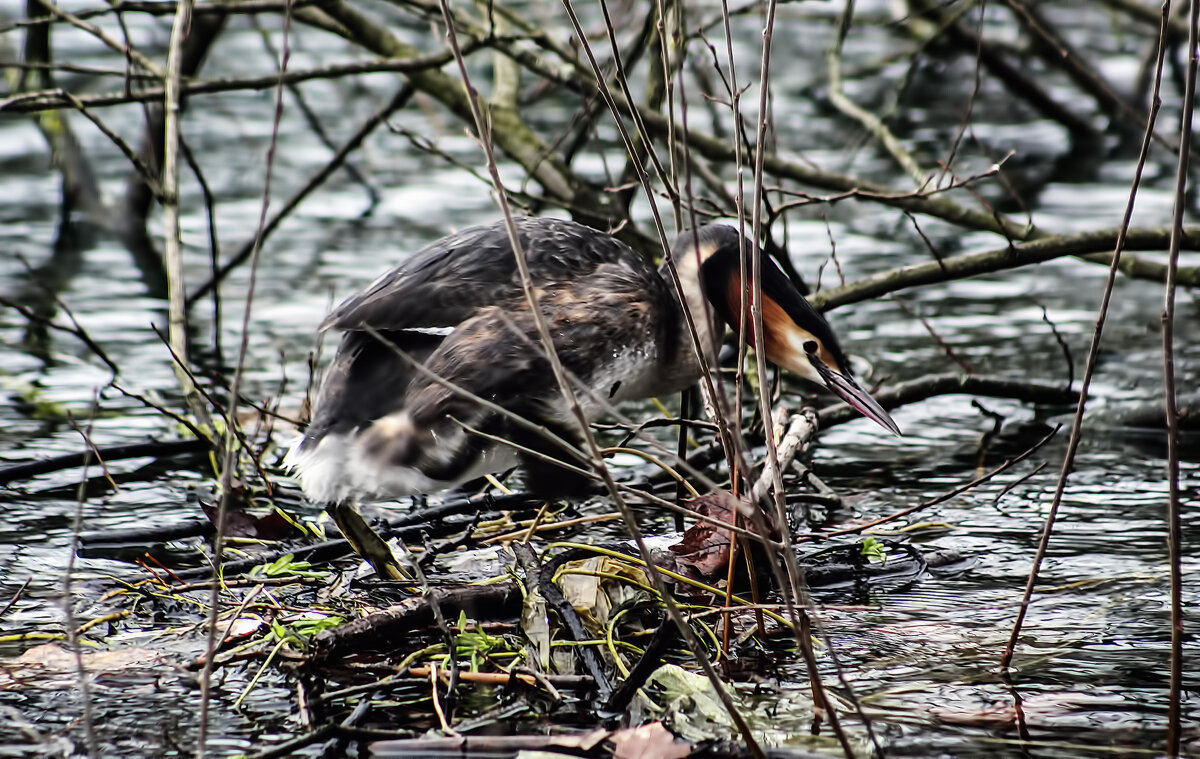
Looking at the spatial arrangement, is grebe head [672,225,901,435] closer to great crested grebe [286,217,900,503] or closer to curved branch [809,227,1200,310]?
great crested grebe [286,217,900,503]

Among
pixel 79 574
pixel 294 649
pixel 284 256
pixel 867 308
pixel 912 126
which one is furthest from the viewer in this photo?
pixel 912 126

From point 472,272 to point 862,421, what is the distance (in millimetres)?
2325

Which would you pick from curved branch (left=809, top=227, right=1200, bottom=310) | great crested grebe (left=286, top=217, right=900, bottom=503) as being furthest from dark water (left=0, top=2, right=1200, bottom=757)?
great crested grebe (left=286, top=217, right=900, bottom=503)

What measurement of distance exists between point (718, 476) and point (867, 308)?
2.45 meters

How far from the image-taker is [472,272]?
3.77 meters

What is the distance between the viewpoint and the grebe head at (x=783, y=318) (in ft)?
13.0

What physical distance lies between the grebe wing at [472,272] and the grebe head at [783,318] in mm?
209

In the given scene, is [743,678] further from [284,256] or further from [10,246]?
[10,246]

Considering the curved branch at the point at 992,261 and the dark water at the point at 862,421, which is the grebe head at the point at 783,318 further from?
the curved branch at the point at 992,261

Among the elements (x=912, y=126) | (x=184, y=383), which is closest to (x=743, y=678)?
(x=184, y=383)

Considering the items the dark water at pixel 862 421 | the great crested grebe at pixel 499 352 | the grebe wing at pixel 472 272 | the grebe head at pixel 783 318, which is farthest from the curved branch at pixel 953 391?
the grebe wing at pixel 472 272

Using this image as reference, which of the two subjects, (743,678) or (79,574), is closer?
(743,678)

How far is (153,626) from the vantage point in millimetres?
3617

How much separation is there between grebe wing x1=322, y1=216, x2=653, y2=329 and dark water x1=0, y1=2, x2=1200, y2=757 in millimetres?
943
